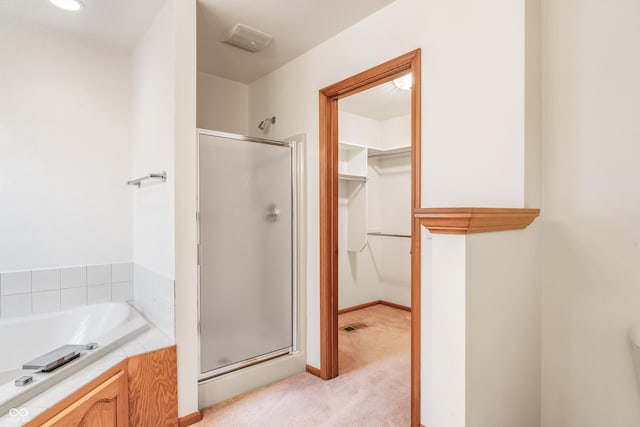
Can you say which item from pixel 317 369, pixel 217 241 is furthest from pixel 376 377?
pixel 217 241

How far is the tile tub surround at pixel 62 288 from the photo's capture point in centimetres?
228

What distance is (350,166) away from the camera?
4102 mm

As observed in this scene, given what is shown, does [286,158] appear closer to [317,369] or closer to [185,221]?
[185,221]

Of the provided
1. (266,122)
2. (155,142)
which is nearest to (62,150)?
(155,142)

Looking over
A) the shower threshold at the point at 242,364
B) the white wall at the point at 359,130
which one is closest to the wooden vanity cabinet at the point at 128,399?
the shower threshold at the point at 242,364

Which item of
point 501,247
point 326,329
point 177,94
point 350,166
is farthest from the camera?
point 350,166

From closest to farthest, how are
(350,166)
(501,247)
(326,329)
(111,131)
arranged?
(501,247), (326,329), (111,131), (350,166)

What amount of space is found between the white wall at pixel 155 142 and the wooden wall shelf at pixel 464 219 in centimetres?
142

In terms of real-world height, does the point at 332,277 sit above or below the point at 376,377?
above

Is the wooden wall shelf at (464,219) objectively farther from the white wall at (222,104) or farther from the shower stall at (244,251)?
the white wall at (222,104)

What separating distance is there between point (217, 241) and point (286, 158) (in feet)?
2.69

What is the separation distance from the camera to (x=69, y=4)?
202 cm

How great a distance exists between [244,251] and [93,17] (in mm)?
1825

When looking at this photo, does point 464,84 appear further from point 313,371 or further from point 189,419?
point 189,419
